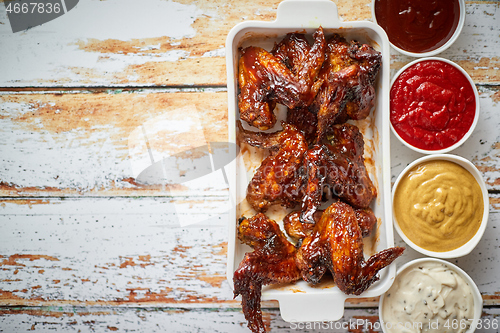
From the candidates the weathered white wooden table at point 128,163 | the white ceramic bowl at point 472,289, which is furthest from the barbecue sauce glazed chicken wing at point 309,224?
the weathered white wooden table at point 128,163

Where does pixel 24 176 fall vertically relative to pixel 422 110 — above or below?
below

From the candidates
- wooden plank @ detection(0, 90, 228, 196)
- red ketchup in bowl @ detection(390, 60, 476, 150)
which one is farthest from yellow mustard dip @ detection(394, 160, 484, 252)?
wooden plank @ detection(0, 90, 228, 196)

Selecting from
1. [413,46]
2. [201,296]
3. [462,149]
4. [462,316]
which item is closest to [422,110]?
[413,46]

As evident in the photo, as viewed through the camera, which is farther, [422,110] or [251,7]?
[251,7]

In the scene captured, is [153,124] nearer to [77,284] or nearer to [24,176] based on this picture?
[24,176]

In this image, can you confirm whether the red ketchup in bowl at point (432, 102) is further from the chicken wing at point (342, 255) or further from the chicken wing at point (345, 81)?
the chicken wing at point (342, 255)

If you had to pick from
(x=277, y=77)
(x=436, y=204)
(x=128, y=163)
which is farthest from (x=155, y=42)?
(x=436, y=204)

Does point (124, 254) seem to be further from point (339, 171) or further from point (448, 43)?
point (448, 43)
